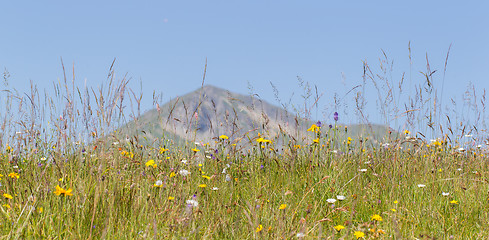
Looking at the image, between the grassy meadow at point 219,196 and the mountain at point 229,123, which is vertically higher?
the mountain at point 229,123

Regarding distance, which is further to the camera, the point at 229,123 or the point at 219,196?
the point at 229,123

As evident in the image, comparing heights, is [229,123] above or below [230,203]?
above

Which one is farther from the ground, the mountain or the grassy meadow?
the mountain

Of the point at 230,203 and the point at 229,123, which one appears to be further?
the point at 229,123

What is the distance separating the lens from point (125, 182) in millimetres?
2768

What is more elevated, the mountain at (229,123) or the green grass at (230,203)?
the mountain at (229,123)

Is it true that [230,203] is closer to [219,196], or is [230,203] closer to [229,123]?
[219,196]

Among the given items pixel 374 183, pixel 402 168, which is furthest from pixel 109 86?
pixel 402 168

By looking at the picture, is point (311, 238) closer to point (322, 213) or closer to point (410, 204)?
point (322, 213)

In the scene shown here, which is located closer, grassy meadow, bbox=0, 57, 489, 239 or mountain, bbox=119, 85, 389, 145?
grassy meadow, bbox=0, 57, 489, 239

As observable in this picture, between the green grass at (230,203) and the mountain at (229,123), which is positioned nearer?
the green grass at (230,203)

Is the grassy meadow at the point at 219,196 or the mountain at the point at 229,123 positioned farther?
the mountain at the point at 229,123

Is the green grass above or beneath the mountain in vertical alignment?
beneath

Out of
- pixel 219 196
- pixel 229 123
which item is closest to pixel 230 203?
pixel 219 196
